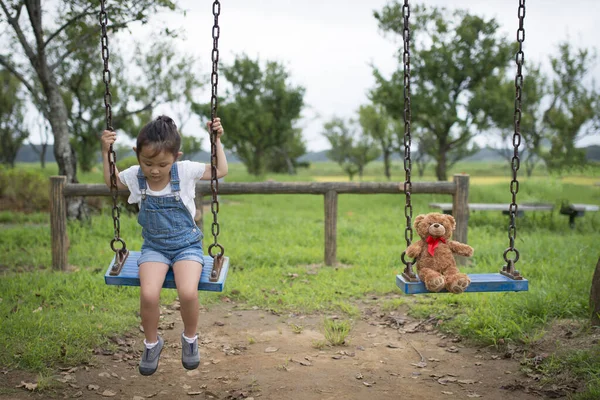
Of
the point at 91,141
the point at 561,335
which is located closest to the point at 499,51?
the point at 561,335

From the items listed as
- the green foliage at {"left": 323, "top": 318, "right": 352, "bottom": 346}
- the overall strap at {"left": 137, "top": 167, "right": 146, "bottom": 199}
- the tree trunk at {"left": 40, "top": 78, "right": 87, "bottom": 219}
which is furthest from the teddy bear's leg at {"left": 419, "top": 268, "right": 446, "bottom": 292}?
the tree trunk at {"left": 40, "top": 78, "right": 87, "bottom": 219}

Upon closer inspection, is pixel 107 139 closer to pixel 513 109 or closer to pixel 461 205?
pixel 461 205

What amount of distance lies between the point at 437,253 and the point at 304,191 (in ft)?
12.1

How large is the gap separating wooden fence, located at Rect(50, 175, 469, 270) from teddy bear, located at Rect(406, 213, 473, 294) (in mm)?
3040

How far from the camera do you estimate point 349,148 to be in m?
34.3

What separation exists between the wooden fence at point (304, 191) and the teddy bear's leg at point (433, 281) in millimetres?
3435

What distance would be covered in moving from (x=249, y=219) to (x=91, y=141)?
15.3m

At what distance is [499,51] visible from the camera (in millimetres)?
16609

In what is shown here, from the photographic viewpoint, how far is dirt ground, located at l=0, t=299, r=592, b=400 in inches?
154

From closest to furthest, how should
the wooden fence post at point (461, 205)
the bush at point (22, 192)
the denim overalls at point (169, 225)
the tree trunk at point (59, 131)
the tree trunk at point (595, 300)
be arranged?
the denim overalls at point (169, 225), the tree trunk at point (595, 300), the wooden fence post at point (461, 205), the tree trunk at point (59, 131), the bush at point (22, 192)

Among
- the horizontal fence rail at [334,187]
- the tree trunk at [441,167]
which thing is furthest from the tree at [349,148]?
the horizontal fence rail at [334,187]

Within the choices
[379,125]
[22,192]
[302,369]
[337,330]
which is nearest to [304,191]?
[337,330]

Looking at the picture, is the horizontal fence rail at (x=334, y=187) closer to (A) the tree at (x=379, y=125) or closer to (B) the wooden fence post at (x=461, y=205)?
(B) the wooden fence post at (x=461, y=205)

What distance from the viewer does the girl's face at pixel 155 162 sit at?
3.43m
